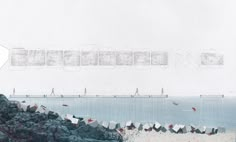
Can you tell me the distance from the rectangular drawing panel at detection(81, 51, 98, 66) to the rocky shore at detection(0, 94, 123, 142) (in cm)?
30

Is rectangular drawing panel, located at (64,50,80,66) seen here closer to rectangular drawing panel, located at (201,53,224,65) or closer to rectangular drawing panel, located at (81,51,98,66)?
rectangular drawing panel, located at (81,51,98,66)

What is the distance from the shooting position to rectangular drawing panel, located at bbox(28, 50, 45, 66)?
1.75 metres

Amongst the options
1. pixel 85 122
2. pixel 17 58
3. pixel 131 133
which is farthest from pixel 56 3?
pixel 131 133

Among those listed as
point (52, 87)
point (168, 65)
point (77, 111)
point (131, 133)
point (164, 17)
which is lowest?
point (131, 133)

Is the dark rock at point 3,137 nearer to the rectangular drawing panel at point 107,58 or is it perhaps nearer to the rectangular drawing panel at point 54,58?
the rectangular drawing panel at point 54,58

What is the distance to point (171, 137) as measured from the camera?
1835mm

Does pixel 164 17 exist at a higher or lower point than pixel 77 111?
higher

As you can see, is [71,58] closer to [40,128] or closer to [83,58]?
[83,58]

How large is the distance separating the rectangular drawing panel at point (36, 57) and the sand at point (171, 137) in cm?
58

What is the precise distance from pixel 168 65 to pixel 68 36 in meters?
0.56

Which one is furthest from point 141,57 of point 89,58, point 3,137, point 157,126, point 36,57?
point 3,137

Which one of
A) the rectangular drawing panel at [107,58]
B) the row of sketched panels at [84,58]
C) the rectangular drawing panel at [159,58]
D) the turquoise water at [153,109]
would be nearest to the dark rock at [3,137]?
the turquoise water at [153,109]

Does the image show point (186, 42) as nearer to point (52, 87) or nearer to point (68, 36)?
point (68, 36)

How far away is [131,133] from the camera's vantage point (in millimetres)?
1802
